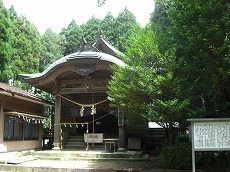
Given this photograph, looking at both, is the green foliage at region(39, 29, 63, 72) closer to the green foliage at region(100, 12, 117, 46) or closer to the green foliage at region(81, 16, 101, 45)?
the green foliage at region(81, 16, 101, 45)

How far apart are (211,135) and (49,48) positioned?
34394 millimetres

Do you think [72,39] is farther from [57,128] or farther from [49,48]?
[57,128]

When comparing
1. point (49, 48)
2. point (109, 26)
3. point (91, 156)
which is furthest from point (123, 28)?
point (91, 156)

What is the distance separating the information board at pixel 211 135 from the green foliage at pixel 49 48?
2998cm

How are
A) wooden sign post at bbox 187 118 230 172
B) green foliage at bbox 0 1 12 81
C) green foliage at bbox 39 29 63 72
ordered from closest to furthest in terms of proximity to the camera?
wooden sign post at bbox 187 118 230 172 → green foliage at bbox 0 1 12 81 → green foliage at bbox 39 29 63 72

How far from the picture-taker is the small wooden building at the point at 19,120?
1391 cm

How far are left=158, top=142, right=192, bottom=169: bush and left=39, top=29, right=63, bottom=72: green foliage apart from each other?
90.8 ft

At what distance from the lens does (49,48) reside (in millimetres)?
38969

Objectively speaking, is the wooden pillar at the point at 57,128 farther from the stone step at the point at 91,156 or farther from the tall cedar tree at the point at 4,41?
the tall cedar tree at the point at 4,41

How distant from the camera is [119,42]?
1444 inches

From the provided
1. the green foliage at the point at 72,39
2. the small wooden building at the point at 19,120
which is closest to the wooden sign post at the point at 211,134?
the small wooden building at the point at 19,120

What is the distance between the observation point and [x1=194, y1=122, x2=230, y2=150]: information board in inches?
288

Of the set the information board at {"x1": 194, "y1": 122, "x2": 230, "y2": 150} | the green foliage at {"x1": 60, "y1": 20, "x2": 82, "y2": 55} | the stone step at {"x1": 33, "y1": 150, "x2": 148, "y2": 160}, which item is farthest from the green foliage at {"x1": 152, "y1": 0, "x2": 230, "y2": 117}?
the green foliage at {"x1": 60, "y1": 20, "x2": 82, "y2": 55}

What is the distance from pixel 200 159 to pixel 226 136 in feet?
9.22
